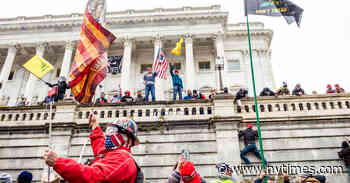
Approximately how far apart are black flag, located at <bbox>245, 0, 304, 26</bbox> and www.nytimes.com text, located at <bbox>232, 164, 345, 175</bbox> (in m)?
6.58

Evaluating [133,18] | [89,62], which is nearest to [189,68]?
[133,18]

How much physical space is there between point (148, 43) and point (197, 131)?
28.4 m

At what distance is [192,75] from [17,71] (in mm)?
25258

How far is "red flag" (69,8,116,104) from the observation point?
21.7 feet

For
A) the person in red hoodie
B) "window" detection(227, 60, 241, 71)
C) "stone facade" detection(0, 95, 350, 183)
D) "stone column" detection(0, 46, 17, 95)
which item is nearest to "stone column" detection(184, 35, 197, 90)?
"window" detection(227, 60, 241, 71)

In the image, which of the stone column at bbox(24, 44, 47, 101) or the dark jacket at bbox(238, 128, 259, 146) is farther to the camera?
the stone column at bbox(24, 44, 47, 101)

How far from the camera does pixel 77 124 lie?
12.5 metres

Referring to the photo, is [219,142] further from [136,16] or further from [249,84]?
[136,16]

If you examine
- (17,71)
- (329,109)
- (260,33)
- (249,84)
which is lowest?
(329,109)

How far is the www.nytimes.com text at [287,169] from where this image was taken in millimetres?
11016

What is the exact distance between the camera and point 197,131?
40.4ft

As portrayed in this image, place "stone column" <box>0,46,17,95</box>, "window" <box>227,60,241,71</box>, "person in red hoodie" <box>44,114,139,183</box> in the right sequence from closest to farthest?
"person in red hoodie" <box>44,114,139,183</box>
"stone column" <box>0,46,17,95</box>
"window" <box>227,60,241,71</box>

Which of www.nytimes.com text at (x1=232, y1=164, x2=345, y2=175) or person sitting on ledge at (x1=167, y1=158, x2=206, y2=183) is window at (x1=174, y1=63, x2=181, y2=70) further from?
person sitting on ledge at (x1=167, y1=158, x2=206, y2=183)

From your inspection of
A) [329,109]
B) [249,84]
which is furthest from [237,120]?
[249,84]
